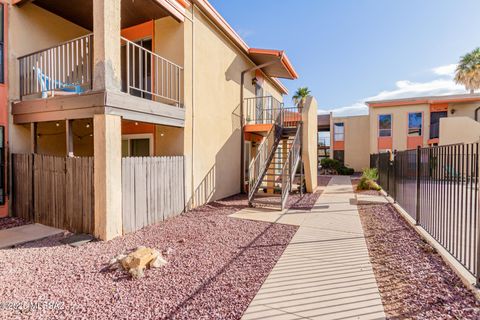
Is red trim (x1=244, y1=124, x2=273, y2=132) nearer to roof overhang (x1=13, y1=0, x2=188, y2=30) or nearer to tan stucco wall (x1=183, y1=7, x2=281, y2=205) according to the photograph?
tan stucco wall (x1=183, y1=7, x2=281, y2=205)

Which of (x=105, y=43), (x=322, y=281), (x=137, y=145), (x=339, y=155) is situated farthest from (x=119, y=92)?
(x=339, y=155)

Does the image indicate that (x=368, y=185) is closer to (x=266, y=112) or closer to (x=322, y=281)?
(x=266, y=112)

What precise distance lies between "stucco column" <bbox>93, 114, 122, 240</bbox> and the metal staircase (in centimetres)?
467

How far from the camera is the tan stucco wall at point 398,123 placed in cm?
2314

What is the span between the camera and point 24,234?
18.9ft

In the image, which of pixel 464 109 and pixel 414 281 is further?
pixel 464 109

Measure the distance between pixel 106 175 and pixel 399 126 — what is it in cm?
2625

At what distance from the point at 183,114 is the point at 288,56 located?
7551 millimetres

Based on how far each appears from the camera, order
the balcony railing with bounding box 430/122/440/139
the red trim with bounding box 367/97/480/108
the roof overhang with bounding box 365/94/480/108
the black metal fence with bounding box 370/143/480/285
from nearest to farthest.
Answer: the black metal fence with bounding box 370/143/480/285, the roof overhang with bounding box 365/94/480/108, the red trim with bounding box 367/97/480/108, the balcony railing with bounding box 430/122/440/139

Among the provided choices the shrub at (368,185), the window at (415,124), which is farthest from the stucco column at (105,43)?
the window at (415,124)

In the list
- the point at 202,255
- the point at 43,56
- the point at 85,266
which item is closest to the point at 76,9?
the point at 43,56

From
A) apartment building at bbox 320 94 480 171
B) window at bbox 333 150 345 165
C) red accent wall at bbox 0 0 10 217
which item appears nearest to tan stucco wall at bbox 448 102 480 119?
apartment building at bbox 320 94 480 171

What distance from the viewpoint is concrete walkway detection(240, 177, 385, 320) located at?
299cm

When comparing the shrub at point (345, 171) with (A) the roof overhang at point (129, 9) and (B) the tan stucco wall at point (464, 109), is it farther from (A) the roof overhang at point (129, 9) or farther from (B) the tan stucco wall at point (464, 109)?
(A) the roof overhang at point (129, 9)
